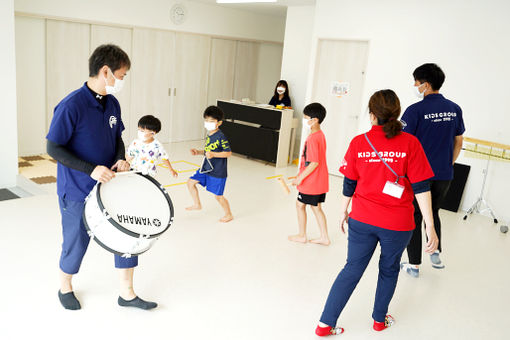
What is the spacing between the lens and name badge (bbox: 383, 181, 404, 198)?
8.02 ft

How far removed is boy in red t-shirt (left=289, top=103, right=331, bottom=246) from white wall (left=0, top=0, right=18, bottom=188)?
340 centimetres

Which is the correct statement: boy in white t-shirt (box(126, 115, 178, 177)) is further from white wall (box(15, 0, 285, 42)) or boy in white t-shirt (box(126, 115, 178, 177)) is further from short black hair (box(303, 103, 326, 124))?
white wall (box(15, 0, 285, 42))

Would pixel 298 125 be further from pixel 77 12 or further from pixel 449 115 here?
pixel 449 115

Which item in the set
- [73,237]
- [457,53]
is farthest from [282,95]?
[73,237]

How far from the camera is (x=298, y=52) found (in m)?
8.23

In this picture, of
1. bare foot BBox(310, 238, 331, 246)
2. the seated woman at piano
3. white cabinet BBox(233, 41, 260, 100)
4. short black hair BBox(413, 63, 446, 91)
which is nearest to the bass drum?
bare foot BBox(310, 238, 331, 246)

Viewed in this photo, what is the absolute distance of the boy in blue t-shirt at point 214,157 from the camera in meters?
4.39

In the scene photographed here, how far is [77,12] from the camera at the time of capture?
22.8 feet

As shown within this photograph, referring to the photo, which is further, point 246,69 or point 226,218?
point 246,69

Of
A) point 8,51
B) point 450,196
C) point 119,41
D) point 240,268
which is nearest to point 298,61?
point 119,41

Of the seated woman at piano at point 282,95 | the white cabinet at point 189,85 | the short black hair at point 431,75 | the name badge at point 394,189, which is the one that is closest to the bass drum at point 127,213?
the name badge at point 394,189

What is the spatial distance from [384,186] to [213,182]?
2.41 metres

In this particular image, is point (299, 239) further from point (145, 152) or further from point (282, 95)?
point (282, 95)

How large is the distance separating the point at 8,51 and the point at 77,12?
2303 mm
